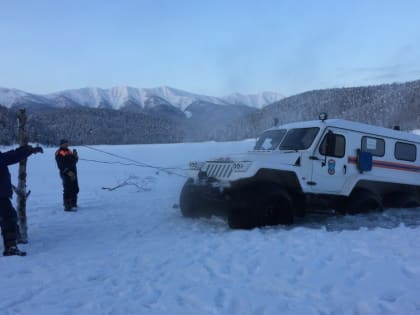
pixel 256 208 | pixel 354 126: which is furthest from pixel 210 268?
pixel 354 126

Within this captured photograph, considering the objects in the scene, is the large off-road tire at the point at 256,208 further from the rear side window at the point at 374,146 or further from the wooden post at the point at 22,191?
the wooden post at the point at 22,191

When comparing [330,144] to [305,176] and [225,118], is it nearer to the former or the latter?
[305,176]

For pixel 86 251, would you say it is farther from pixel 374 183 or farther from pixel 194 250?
pixel 374 183

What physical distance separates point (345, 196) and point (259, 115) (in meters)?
56.3

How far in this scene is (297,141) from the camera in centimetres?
859

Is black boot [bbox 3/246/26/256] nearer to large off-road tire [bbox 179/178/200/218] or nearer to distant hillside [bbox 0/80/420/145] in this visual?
large off-road tire [bbox 179/178/200/218]

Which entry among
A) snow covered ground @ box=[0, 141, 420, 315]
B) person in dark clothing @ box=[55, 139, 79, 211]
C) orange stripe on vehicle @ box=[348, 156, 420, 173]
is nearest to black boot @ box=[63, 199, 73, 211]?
person in dark clothing @ box=[55, 139, 79, 211]

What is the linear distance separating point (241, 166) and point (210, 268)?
9.00 feet

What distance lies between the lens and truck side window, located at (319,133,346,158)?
8344 millimetres

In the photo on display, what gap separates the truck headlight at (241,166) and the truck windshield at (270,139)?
171 centimetres

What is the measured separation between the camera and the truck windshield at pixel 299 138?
8.41 meters

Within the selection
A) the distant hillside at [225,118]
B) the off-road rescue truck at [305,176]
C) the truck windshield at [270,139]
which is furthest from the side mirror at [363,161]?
the distant hillside at [225,118]

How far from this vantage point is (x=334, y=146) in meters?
8.45

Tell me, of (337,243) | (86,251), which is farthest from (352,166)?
(86,251)
